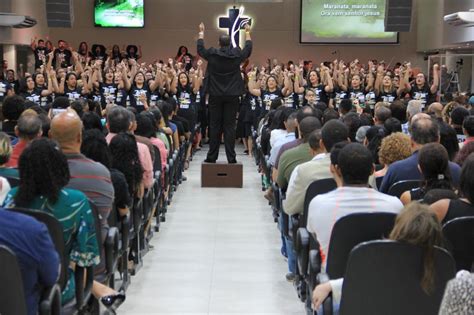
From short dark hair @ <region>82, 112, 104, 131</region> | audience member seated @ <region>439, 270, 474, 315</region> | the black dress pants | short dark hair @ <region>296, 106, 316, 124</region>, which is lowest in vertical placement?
the black dress pants

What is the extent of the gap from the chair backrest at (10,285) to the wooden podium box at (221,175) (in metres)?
7.71

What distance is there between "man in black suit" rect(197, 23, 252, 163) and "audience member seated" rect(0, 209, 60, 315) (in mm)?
7282

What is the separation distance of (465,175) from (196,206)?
5.84 meters

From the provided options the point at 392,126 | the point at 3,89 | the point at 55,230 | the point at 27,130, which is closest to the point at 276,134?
the point at 392,126

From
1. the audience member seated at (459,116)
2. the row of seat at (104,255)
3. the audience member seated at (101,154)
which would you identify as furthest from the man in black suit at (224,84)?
the audience member seated at (101,154)

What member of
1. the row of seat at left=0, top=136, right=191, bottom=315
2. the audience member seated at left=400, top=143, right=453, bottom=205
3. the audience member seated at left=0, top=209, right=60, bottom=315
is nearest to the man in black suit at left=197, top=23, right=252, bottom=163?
the row of seat at left=0, top=136, right=191, bottom=315

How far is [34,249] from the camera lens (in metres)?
3.23

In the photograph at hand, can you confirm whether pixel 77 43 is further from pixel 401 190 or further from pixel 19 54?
pixel 401 190

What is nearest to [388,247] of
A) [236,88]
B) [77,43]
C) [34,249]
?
[34,249]

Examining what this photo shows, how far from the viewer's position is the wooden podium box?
10805 mm

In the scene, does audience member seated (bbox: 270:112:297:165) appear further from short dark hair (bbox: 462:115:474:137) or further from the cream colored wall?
the cream colored wall

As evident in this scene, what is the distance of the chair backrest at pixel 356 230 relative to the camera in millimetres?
3598

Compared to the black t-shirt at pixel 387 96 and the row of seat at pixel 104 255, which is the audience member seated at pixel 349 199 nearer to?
the row of seat at pixel 104 255

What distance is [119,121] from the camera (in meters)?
6.37
